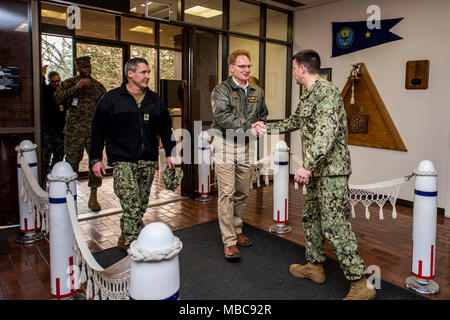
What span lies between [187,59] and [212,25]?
659 mm

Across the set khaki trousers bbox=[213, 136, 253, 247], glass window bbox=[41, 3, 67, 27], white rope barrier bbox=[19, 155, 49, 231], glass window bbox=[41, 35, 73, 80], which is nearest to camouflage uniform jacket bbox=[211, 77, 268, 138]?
khaki trousers bbox=[213, 136, 253, 247]

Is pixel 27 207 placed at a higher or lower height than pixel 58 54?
lower

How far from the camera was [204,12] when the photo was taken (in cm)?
508

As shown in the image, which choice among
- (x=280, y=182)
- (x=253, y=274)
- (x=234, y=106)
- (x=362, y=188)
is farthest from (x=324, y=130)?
(x=362, y=188)

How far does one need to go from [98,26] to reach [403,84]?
546cm

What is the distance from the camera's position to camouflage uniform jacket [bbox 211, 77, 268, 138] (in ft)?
9.93

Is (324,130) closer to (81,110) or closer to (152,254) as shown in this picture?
(152,254)

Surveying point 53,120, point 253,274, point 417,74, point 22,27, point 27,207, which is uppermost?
point 22,27

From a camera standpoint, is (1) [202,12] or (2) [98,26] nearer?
(1) [202,12]

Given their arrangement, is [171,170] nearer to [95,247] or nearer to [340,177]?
[95,247]

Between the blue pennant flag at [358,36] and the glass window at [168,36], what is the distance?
326 cm
